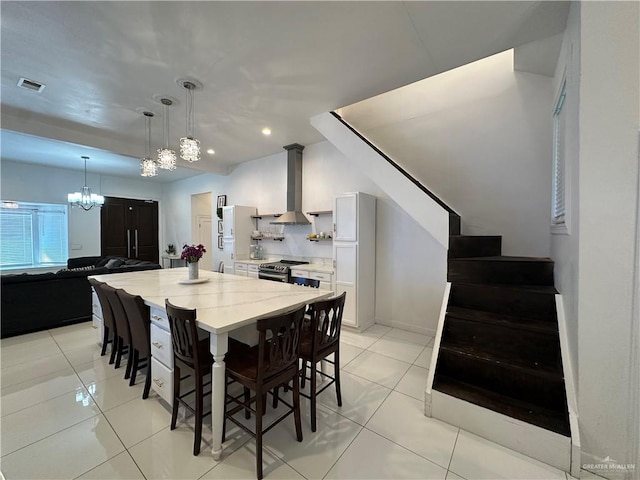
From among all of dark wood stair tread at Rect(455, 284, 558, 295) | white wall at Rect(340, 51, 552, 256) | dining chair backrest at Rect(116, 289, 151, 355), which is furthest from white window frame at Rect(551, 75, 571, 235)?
dining chair backrest at Rect(116, 289, 151, 355)

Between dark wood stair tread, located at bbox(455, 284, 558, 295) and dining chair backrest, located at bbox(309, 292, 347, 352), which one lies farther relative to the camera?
dark wood stair tread, located at bbox(455, 284, 558, 295)

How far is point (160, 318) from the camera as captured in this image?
1.97 m

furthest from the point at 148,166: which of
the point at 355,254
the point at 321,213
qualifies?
the point at 355,254

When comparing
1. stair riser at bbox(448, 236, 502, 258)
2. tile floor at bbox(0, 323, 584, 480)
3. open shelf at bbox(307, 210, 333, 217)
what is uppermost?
open shelf at bbox(307, 210, 333, 217)

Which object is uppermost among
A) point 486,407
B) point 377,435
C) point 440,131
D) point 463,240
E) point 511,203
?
point 440,131

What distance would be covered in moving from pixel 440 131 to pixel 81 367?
519 centimetres

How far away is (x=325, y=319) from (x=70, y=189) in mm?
8270

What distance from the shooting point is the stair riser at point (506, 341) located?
6.00 ft

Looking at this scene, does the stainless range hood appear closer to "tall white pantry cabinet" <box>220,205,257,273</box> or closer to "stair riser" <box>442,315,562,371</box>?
"tall white pantry cabinet" <box>220,205,257,273</box>

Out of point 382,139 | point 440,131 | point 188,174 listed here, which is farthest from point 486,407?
point 188,174

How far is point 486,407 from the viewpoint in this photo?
5.76ft

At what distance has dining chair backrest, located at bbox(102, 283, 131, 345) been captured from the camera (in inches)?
90.0

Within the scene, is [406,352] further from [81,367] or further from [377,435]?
[81,367]

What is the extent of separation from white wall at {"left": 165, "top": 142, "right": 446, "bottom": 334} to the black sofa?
309cm
